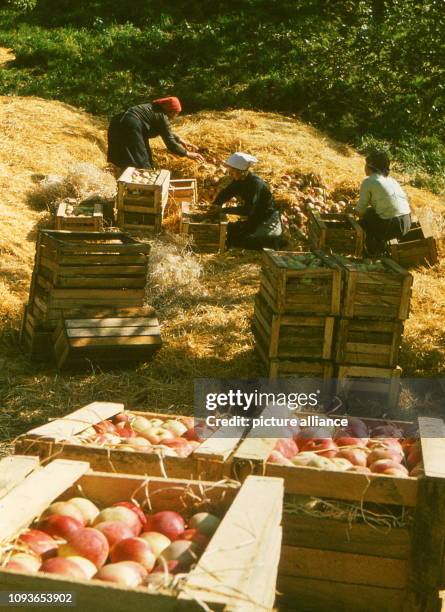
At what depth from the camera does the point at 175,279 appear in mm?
9195

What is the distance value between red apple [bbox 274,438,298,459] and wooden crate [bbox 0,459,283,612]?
0.65m

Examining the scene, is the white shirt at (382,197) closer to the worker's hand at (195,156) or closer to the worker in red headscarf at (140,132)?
the worker in red headscarf at (140,132)

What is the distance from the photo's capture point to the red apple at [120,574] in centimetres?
239

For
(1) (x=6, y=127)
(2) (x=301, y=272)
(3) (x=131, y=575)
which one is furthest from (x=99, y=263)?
(1) (x=6, y=127)

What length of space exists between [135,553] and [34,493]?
0.42m

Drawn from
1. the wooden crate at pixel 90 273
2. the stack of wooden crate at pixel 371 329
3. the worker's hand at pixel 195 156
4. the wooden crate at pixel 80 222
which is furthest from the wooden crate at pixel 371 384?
the worker's hand at pixel 195 156

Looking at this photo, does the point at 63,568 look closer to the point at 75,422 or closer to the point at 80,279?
the point at 75,422

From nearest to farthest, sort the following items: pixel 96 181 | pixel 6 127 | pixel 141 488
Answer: pixel 141 488, pixel 96 181, pixel 6 127

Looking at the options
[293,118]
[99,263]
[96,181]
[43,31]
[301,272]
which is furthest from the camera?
[43,31]

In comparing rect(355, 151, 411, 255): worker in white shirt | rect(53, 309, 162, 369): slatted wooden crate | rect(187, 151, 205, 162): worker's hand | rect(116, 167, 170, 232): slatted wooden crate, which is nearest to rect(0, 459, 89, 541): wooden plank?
rect(53, 309, 162, 369): slatted wooden crate

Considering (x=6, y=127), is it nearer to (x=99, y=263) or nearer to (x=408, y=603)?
(x=99, y=263)

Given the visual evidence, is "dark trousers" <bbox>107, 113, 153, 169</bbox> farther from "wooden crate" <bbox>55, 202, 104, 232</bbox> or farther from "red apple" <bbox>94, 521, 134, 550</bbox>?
"red apple" <bbox>94, 521, 134, 550</bbox>

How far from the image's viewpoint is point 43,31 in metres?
21.8

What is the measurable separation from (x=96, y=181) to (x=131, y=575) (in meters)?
9.86
